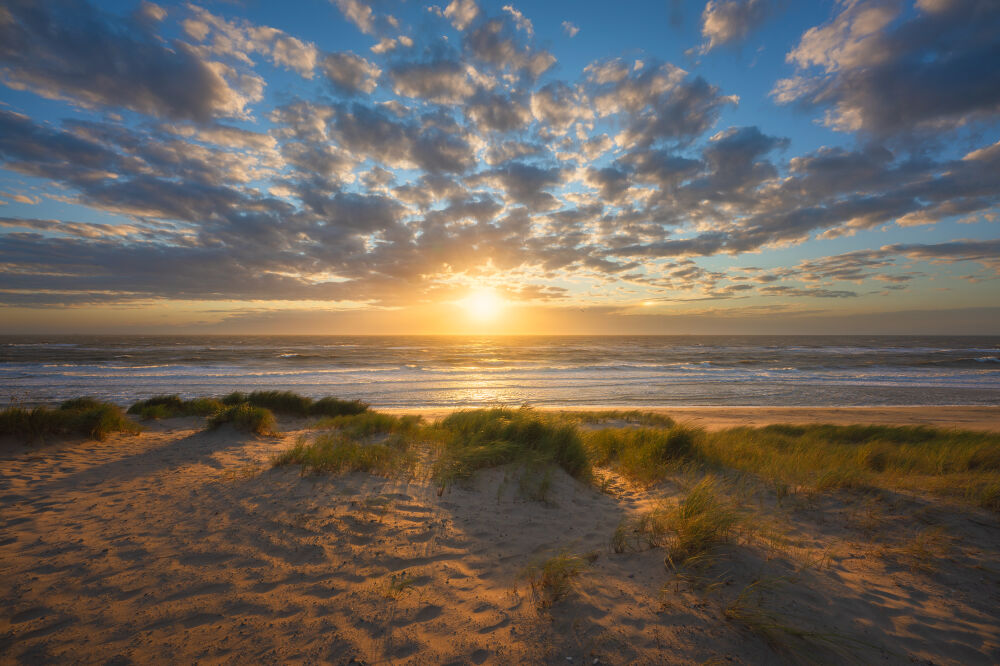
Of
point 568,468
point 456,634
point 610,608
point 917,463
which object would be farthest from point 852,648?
point 917,463

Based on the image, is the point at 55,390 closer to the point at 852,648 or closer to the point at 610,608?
the point at 610,608

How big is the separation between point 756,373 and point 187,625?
1640 inches

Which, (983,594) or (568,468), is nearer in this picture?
(983,594)

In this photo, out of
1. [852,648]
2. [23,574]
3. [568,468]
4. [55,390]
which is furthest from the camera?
[55,390]

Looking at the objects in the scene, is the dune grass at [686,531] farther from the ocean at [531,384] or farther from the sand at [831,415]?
the ocean at [531,384]

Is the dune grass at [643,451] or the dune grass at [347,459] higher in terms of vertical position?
the dune grass at [347,459]

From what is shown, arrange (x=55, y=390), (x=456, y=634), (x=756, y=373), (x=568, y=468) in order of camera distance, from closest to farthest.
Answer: (x=456, y=634)
(x=568, y=468)
(x=55, y=390)
(x=756, y=373)

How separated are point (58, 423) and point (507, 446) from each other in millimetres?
10781

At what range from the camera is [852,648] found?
3.11m

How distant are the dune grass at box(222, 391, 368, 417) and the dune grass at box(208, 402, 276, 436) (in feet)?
13.5

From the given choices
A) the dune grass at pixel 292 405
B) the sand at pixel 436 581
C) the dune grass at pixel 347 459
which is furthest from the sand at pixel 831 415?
the sand at pixel 436 581

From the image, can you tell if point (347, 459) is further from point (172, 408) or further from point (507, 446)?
point (172, 408)

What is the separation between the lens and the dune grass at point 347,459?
23.9 feet

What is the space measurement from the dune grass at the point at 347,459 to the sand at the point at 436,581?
0.73 metres
